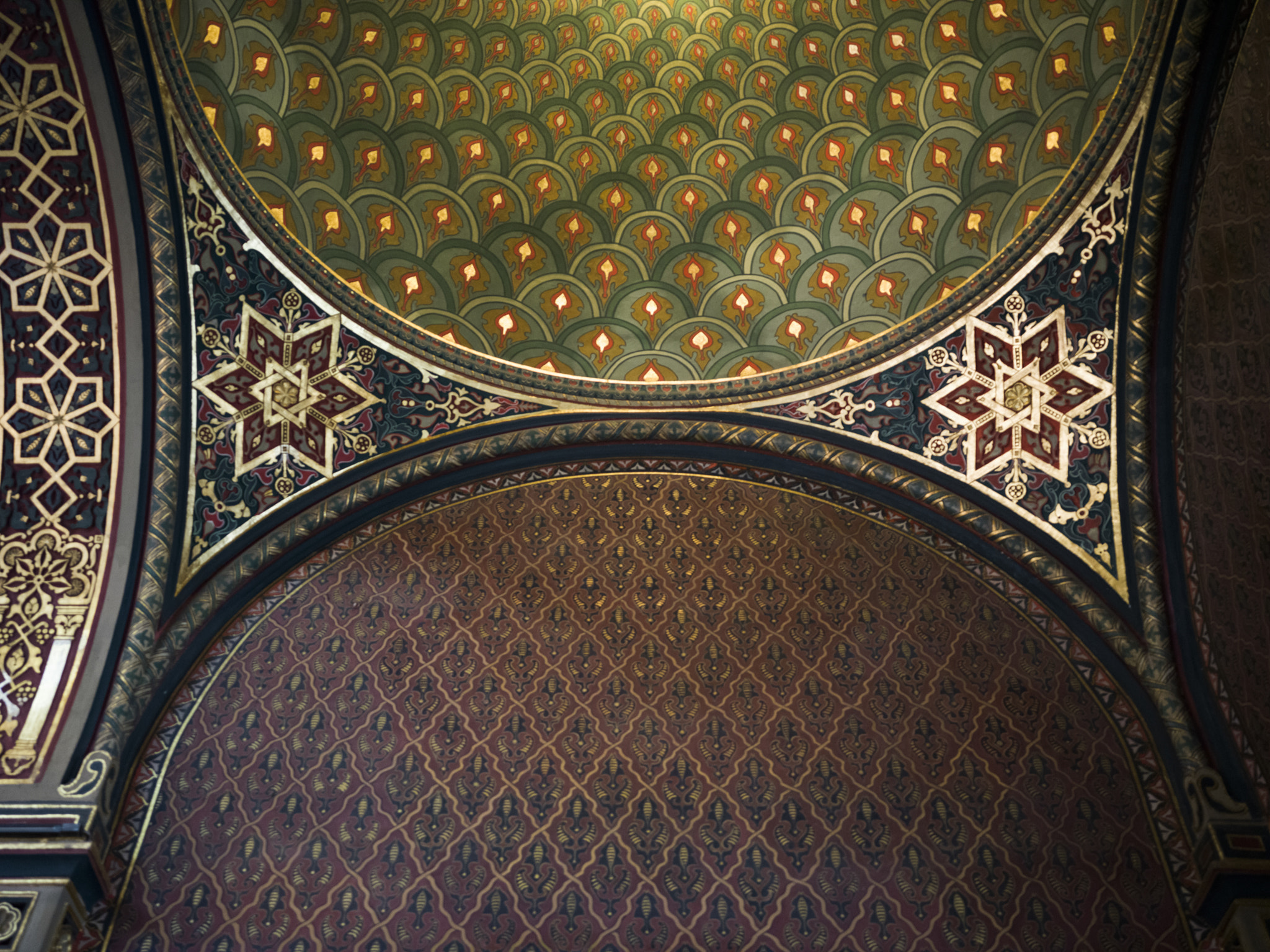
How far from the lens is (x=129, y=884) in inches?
228

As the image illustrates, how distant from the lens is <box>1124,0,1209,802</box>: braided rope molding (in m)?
6.32

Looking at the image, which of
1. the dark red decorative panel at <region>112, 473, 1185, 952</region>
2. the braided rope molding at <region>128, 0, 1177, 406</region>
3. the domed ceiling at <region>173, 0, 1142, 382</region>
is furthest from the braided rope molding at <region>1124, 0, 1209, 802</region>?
the domed ceiling at <region>173, 0, 1142, 382</region>

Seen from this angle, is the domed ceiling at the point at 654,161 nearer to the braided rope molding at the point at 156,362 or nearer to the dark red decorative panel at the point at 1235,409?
the braided rope molding at the point at 156,362

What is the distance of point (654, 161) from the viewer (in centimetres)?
838

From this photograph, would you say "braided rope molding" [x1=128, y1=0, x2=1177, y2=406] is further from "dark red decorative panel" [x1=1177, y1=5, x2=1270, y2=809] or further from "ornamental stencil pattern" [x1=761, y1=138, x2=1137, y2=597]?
"dark red decorative panel" [x1=1177, y1=5, x2=1270, y2=809]

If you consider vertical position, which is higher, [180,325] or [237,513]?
[180,325]

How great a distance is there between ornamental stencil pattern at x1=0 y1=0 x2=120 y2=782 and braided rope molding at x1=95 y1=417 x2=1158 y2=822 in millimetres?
480

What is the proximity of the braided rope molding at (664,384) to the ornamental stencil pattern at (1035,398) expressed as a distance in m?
0.12

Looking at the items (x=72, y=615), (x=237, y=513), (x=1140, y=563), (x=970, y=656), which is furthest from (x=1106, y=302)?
(x=72, y=615)

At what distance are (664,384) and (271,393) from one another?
258 centimetres

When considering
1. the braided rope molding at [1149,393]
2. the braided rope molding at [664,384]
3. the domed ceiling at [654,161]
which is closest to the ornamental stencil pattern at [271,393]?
the braided rope molding at [664,384]

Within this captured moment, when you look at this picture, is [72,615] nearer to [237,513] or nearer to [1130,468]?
[237,513]

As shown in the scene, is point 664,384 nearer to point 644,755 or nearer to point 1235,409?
point 644,755

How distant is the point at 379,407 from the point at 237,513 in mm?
1135
